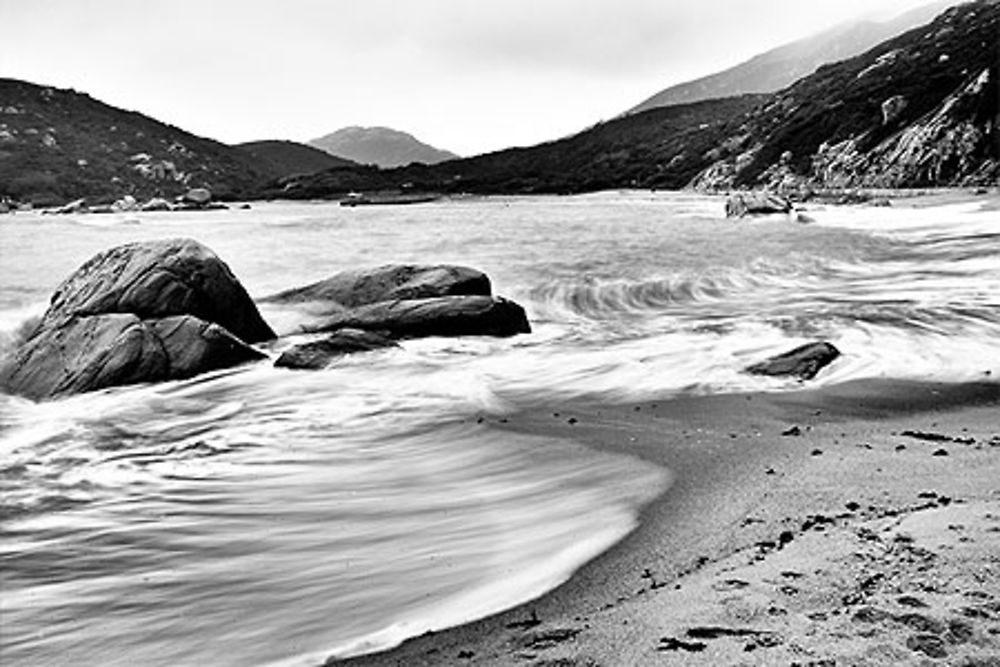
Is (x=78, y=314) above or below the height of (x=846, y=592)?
above

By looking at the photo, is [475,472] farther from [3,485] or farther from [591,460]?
[3,485]

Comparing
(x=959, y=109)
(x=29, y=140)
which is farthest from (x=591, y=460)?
(x=29, y=140)

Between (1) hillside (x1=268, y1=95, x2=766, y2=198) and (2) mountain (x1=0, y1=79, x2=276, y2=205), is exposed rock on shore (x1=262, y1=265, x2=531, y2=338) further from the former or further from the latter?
(2) mountain (x1=0, y1=79, x2=276, y2=205)

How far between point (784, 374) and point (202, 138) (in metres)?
204

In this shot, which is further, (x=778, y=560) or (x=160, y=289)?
(x=160, y=289)

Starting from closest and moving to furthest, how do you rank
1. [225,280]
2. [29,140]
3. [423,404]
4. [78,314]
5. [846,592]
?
1. [846,592]
2. [423,404]
3. [78,314]
4. [225,280]
5. [29,140]

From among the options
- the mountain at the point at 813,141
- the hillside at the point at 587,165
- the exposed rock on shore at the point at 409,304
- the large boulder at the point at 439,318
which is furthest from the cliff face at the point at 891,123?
the large boulder at the point at 439,318

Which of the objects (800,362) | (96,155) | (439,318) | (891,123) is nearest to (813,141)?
(891,123)

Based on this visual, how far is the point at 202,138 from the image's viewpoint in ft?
632

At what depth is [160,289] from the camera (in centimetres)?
1066

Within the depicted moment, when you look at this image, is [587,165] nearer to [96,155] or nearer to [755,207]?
[96,155]

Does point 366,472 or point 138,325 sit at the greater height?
point 138,325

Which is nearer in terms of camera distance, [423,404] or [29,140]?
[423,404]

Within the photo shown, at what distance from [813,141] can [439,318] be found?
9404 cm
